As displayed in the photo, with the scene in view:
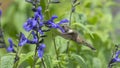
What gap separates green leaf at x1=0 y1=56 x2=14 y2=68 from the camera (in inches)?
56.2

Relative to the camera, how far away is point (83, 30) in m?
1.97

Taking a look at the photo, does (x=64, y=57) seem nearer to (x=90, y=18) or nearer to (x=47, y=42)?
(x=47, y=42)

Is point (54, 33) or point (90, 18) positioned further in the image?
point (90, 18)

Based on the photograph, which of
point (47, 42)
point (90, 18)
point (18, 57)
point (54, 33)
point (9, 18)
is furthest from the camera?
point (9, 18)

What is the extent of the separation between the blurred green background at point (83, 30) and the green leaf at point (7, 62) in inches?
4.1

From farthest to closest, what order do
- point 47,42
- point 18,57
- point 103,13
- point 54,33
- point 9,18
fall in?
1. point 9,18
2. point 103,13
3. point 47,42
4. point 54,33
5. point 18,57

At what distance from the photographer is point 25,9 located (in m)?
3.05

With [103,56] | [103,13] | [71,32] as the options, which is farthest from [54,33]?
[103,13]

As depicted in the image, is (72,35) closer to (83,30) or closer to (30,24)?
(30,24)

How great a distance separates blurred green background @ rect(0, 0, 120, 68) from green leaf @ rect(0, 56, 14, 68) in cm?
11

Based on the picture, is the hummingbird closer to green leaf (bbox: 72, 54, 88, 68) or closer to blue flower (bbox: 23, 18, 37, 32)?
green leaf (bbox: 72, 54, 88, 68)

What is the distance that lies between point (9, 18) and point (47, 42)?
1354 millimetres

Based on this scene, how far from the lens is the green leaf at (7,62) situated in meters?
1.43

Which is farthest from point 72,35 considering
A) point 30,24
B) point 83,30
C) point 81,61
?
point 83,30
